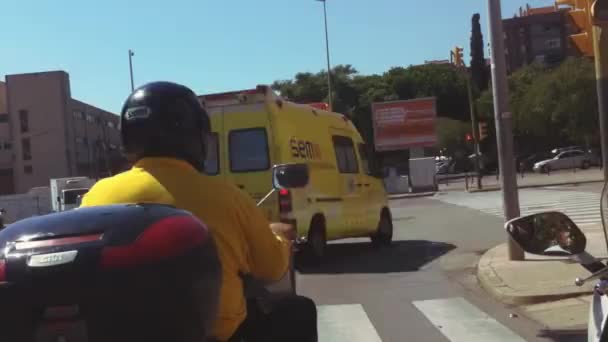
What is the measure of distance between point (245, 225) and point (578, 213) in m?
17.6

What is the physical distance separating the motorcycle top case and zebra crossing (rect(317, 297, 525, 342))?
16.3 feet

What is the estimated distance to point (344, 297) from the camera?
9484 mm

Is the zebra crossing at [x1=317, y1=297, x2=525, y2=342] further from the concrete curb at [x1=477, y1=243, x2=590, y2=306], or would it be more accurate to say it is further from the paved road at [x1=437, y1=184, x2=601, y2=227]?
the paved road at [x1=437, y1=184, x2=601, y2=227]

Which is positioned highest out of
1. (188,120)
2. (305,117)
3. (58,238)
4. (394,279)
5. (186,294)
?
(305,117)

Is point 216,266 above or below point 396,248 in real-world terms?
above

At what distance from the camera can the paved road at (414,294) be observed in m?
7.12

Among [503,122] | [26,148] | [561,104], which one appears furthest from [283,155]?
[26,148]

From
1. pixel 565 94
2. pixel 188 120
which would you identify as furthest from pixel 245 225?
pixel 565 94

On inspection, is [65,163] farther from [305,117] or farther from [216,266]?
[216,266]

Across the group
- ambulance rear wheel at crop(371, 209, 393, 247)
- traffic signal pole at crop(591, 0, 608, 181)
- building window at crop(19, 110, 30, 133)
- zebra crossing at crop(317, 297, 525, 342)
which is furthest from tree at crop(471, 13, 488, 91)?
traffic signal pole at crop(591, 0, 608, 181)

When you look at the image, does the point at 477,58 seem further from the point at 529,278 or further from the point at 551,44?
the point at 529,278

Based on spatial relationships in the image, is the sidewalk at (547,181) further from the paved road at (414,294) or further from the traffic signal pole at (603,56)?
the traffic signal pole at (603,56)

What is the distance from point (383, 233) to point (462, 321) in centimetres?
799

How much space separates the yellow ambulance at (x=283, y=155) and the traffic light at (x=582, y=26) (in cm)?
413
